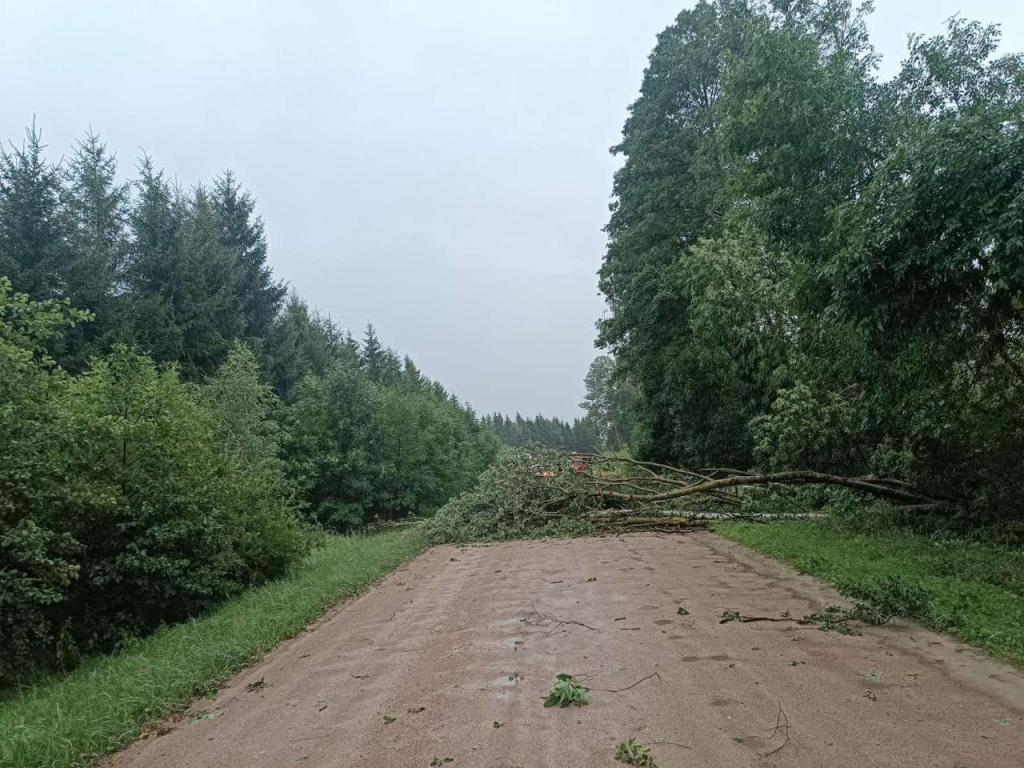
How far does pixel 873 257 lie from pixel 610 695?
17.6ft

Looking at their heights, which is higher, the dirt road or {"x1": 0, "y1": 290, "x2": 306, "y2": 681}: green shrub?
{"x1": 0, "y1": 290, "x2": 306, "y2": 681}: green shrub

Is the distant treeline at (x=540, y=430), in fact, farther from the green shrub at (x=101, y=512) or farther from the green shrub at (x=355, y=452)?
the green shrub at (x=101, y=512)

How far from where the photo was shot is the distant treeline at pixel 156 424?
7699mm

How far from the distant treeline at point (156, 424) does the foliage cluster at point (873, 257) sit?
9451 millimetres

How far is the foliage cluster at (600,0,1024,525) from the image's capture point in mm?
6477

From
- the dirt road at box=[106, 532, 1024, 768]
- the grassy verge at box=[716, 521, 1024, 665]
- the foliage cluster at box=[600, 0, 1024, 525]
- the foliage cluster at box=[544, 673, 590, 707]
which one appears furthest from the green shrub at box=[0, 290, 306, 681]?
the foliage cluster at box=[600, 0, 1024, 525]

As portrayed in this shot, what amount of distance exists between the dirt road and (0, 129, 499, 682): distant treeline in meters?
3.27

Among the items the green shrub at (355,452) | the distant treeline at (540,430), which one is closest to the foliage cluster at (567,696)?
the green shrub at (355,452)

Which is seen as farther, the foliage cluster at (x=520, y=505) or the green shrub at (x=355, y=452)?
the green shrub at (x=355, y=452)

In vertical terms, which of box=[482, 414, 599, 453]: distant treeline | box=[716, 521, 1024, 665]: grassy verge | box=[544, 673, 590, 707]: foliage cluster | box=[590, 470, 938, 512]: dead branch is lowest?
box=[716, 521, 1024, 665]: grassy verge

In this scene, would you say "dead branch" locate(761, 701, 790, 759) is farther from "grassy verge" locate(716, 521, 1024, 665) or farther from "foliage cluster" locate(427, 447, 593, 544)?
"foliage cluster" locate(427, 447, 593, 544)

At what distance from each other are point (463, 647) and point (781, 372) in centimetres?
1261

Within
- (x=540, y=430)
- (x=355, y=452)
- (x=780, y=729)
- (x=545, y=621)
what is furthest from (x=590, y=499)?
(x=540, y=430)

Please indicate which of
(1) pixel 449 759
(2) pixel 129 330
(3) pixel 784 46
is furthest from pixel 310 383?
(1) pixel 449 759
